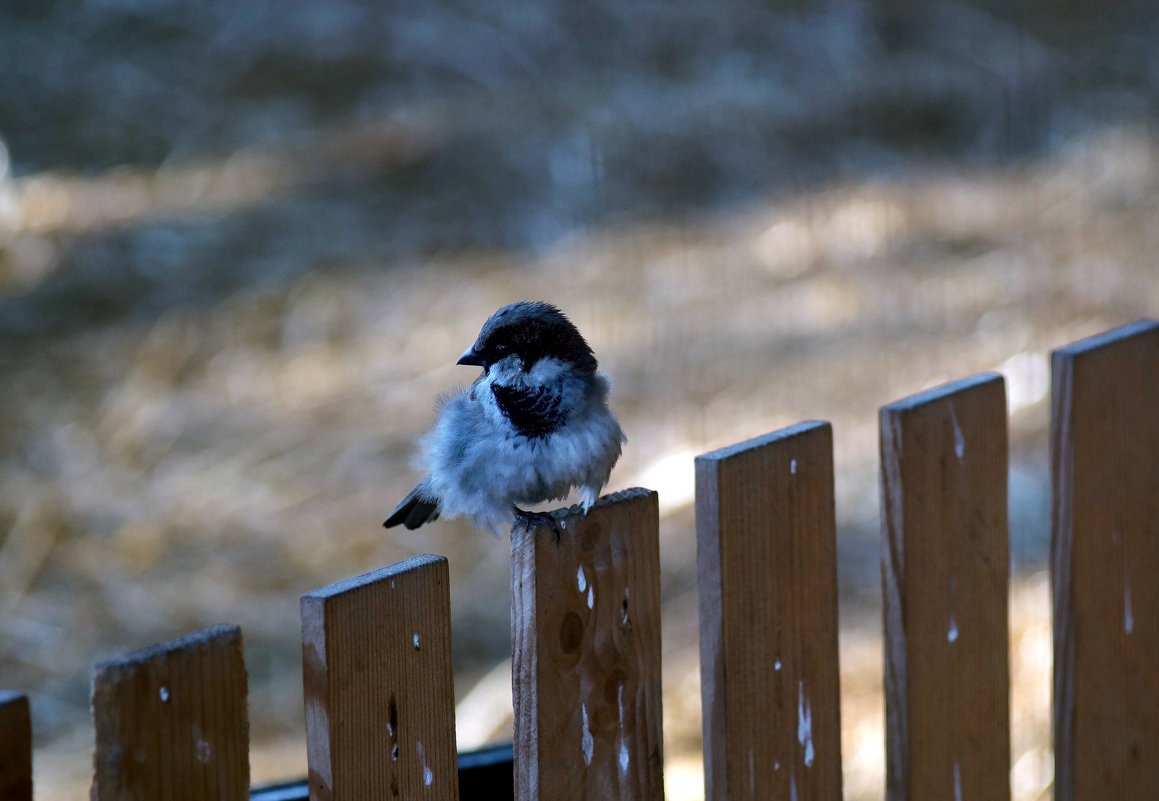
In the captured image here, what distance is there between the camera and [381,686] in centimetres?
119

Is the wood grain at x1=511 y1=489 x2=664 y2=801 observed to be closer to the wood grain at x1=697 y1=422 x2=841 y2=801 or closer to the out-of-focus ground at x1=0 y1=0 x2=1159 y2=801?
the wood grain at x1=697 y1=422 x2=841 y2=801

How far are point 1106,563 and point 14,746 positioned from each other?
1308 mm

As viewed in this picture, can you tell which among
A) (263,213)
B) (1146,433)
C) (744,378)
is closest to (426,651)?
(1146,433)

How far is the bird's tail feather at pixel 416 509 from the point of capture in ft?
6.45

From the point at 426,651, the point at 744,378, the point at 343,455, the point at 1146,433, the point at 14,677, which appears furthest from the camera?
the point at 744,378

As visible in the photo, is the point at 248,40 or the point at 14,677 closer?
the point at 14,677

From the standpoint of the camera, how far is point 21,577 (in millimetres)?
3596

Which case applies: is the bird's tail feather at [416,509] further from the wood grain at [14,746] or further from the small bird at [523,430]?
the wood grain at [14,746]

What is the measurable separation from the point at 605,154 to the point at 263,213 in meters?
1.39

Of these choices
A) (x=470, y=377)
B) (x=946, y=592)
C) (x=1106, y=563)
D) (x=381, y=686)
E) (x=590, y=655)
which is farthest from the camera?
(x=470, y=377)

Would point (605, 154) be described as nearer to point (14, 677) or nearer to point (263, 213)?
point (263, 213)

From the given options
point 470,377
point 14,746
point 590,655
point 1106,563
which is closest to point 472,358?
point 590,655

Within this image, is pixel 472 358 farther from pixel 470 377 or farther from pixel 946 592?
pixel 470 377

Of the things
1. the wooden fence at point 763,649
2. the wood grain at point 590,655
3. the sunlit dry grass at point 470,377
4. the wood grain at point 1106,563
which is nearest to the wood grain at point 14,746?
the wooden fence at point 763,649
